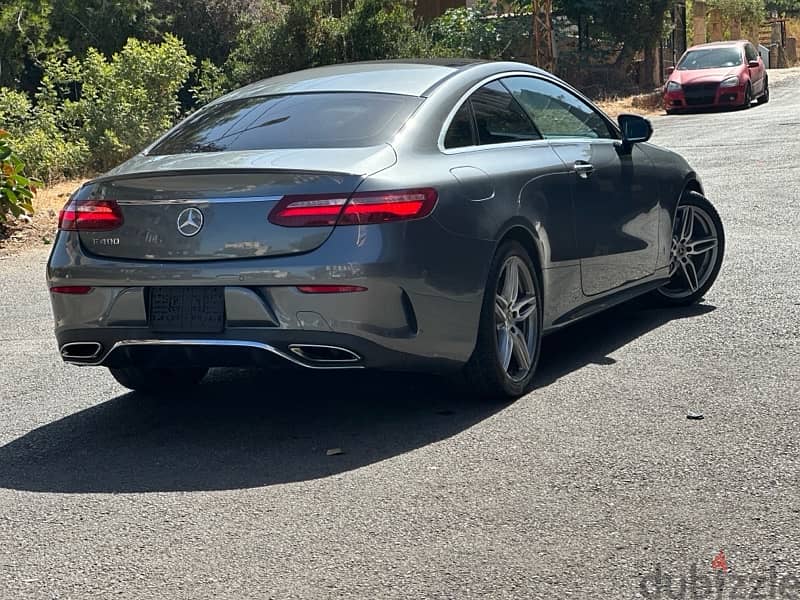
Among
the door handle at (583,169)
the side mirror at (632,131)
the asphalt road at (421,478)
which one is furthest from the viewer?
the side mirror at (632,131)

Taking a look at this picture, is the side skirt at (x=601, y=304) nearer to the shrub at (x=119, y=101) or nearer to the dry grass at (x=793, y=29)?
the shrub at (x=119, y=101)

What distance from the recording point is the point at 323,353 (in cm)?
548

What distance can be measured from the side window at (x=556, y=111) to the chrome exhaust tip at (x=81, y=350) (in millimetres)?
2456

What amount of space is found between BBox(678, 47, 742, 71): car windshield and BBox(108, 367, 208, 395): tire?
78.7ft

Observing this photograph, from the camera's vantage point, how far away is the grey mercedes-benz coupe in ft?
17.7

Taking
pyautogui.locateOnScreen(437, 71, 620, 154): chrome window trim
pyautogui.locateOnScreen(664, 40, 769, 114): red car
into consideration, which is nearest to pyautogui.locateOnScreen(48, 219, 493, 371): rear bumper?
pyautogui.locateOnScreen(437, 71, 620, 154): chrome window trim

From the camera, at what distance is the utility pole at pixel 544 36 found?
29.1 meters

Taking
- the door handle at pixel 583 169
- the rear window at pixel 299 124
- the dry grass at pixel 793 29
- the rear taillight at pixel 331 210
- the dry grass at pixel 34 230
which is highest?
the rear window at pixel 299 124

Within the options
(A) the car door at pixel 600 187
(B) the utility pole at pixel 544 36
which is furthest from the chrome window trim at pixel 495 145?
(B) the utility pole at pixel 544 36

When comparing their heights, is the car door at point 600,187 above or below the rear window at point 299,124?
below

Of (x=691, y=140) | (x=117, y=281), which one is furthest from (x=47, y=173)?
(x=117, y=281)

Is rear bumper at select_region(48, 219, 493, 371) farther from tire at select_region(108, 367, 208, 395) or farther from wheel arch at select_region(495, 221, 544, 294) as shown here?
tire at select_region(108, 367, 208, 395)

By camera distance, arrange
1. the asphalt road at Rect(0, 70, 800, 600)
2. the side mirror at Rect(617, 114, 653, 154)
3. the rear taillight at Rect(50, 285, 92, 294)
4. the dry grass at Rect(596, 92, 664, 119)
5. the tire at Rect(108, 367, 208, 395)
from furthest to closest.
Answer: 1. the dry grass at Rect(596, 92, 664, 119)
2. the side mirror at Rect(617, 114, 653, 154)
3. the tire at Rect(108, 367, 208, 395)
4. the rear taillight at Rect(50, 285, 92, 294)
5. the asphalt road at Rect(0, 70, 800, 600)

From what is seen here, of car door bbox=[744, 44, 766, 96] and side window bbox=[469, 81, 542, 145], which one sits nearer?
side window bbox=[469, 81, 542, 145]
